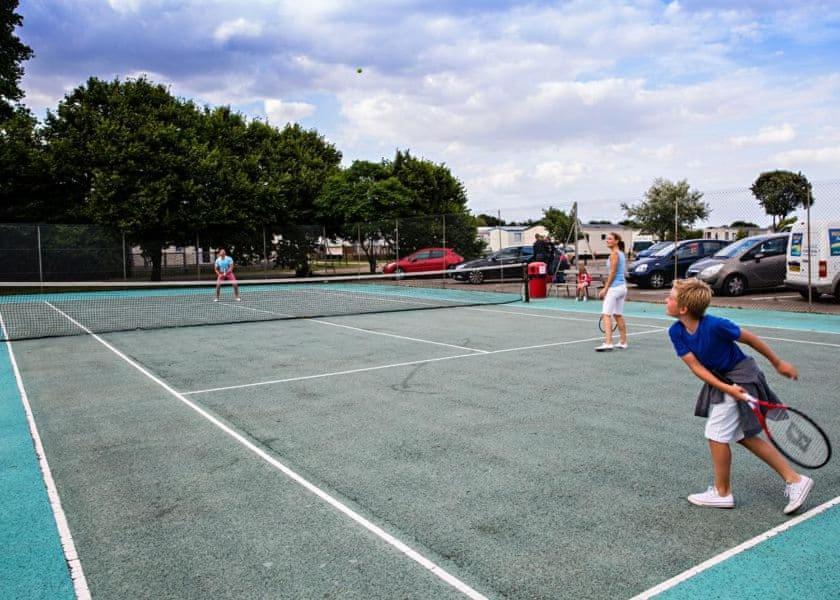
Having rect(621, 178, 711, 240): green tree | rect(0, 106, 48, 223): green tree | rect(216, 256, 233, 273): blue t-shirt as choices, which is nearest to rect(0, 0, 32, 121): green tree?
rect(0, 106, 48, 223): green tree

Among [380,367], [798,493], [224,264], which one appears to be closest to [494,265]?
[224,264]

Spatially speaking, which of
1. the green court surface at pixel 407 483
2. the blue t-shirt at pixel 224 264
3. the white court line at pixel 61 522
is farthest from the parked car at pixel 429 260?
the white court line at pixel 61 522

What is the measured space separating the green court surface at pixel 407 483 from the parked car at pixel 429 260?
19405mm

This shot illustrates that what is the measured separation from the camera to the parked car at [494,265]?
2661 cm

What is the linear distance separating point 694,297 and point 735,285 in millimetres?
16331

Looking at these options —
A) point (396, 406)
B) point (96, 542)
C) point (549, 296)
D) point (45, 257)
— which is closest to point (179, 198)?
point (45, 257)

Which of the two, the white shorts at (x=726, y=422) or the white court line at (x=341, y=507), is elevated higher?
the white shorts at (x=726, y=422)

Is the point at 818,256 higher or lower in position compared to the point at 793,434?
higher

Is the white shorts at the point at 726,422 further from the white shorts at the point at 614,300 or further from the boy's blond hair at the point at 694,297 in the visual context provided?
the white shorts at the point at 614,300

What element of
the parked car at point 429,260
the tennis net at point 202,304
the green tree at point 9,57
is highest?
the green tree at point 9,57

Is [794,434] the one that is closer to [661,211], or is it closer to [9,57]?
[9,57]

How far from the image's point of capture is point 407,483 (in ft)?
14.6

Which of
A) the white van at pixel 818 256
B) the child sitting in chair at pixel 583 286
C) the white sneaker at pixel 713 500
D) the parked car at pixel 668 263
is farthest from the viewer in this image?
the parked car at pixel 668 263

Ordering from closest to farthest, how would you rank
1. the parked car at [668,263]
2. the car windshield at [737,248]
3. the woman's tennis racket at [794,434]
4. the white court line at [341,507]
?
the white court line at [341,507], the woman's tennis racket at [794,434], the car windshield at [737,248], the parked car at [668,263]
